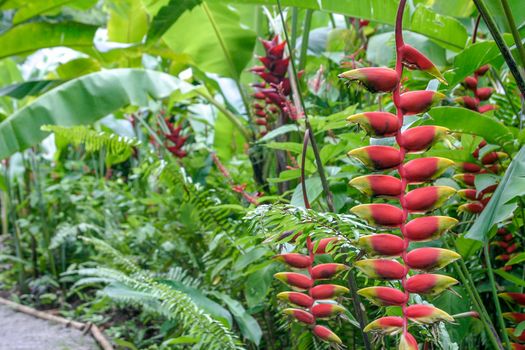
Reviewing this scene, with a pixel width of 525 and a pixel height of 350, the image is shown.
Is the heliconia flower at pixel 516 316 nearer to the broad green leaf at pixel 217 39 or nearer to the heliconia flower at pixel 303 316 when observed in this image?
the heliconia flower at pixel 303 316

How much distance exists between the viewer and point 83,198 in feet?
12.3

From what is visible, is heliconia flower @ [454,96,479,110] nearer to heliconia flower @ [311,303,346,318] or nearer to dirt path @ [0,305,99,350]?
heliconia flower @ [311,303,346,318]

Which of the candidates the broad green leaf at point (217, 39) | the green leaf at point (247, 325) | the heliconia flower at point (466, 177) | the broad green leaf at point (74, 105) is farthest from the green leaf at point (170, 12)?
the heliconia flower at point (466, 177)

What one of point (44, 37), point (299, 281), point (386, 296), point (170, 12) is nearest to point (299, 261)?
point (299, 281)

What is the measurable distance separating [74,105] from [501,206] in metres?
2.19

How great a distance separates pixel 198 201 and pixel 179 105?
2.49 meters

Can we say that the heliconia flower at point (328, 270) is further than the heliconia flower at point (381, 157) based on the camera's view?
Yes

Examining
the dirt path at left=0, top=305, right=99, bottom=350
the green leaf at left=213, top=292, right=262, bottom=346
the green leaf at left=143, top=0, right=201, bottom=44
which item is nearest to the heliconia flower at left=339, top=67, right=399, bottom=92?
the green leaf at left=213, top=292, right=262, bottom=346

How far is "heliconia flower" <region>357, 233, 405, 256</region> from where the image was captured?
67 cm

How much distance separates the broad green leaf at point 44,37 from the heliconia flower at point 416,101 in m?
3.06

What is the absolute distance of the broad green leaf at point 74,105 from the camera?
8.85 feet

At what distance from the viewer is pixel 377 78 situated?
26.3 inches

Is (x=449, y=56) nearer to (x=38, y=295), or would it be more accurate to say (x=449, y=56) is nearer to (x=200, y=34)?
(x=200, y=34)

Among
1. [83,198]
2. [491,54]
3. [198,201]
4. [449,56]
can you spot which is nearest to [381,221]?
[491,54]
